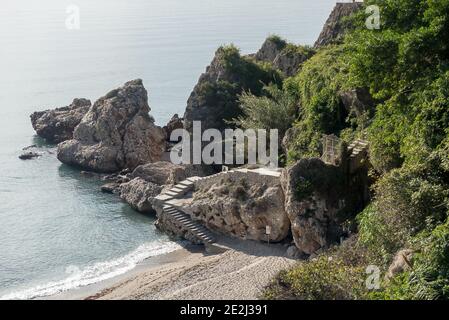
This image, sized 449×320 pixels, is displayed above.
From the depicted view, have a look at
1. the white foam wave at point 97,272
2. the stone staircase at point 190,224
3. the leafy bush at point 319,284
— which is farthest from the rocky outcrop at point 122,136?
the leafy bush at point 319,284

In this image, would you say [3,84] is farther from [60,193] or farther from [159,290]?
[159,290]

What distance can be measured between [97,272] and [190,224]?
5276mm

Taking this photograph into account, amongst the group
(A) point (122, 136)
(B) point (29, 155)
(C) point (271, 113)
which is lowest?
(B) point (29, 155)

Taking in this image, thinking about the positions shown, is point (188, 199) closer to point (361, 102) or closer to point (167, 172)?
point (167, 172)

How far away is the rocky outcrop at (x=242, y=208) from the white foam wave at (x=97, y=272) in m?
2.61

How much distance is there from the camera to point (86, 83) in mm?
83812

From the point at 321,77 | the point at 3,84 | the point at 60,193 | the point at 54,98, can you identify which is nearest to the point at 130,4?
the point at 3,84

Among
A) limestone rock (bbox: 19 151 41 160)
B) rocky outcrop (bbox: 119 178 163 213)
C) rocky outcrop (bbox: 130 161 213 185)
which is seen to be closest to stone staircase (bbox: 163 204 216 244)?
rocky outcrop (bbox: 119 178 163 213)

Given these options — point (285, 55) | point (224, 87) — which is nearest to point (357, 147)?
point (224, 87)

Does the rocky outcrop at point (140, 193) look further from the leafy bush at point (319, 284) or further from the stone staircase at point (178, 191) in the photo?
the leafy bush at point (319, 284)

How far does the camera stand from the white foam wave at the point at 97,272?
2895 centimetres

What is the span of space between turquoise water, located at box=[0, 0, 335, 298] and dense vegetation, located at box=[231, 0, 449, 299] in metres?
13.1

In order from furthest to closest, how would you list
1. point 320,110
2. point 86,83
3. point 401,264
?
point 86,83 < point 320,110 < point 401,264
